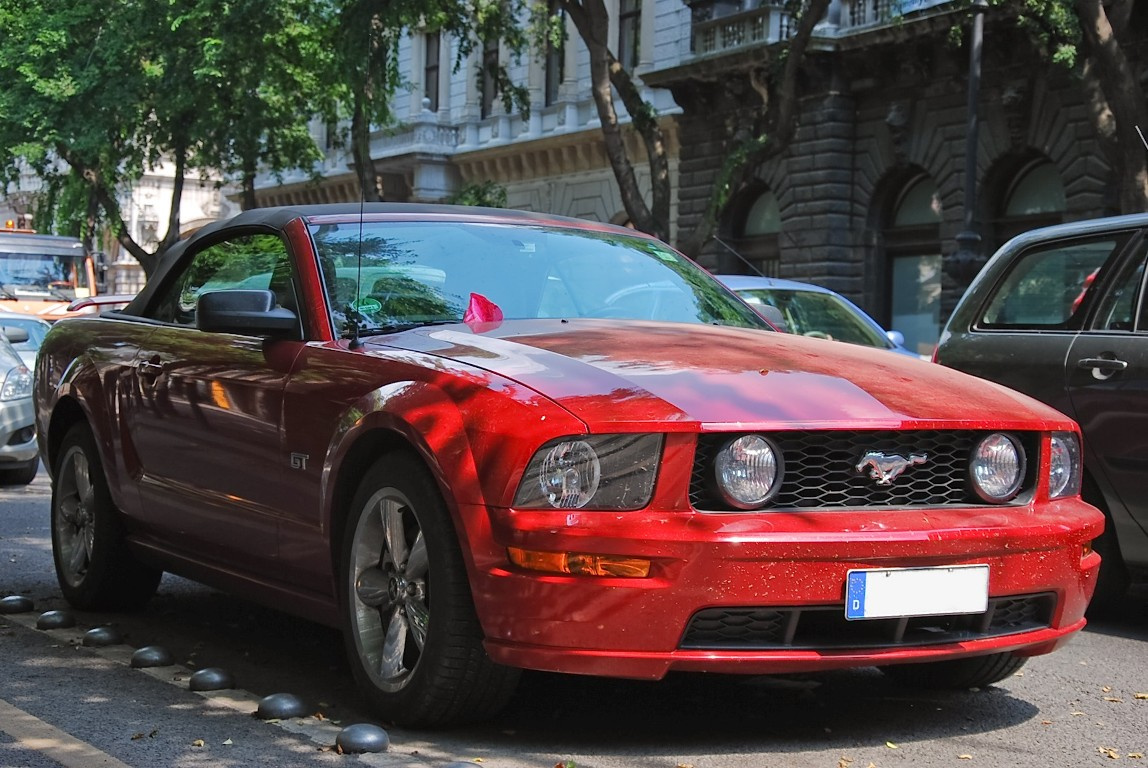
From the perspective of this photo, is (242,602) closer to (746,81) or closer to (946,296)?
(946,296)

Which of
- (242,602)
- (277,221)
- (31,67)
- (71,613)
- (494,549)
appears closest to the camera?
(494,549)

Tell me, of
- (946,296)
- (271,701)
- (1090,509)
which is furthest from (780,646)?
(946,296)

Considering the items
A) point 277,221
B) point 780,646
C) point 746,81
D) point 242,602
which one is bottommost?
point 242,602

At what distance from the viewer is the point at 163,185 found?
72938 millimetres

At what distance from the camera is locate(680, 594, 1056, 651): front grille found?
427cm

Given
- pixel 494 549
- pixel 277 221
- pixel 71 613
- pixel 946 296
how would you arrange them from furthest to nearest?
pixel 946 296
pixel 71 613
pixel 277 221
pixel 494 549

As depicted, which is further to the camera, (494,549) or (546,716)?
(546,716)

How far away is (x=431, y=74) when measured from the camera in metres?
44.8

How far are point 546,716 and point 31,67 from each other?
30.3 m

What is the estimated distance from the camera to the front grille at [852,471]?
4.28m

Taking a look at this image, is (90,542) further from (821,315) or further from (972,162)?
(972,162)

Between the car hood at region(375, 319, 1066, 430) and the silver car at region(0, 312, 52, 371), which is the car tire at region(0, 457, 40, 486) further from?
the car hood at region(375, 319, 1066, 430)

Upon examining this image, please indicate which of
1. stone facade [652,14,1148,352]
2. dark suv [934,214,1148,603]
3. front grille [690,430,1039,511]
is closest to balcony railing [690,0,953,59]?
stone facade [652,14,1148,352]

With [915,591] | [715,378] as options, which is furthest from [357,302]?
[915,591]
